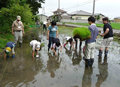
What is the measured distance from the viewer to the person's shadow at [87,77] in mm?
3285

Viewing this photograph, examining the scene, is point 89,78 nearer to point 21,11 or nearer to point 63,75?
point 63,75

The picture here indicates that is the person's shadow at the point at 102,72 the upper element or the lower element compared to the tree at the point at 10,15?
lower

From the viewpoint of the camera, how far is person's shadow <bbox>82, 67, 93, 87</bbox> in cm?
329

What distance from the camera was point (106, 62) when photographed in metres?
5.01

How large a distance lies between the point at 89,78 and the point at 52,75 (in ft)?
3.69

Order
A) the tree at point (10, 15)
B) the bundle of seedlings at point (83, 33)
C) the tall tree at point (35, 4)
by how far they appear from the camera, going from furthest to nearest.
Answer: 1. the tall tree at point (35, 4)
2. the tree at point (10, 15)
3. the bundle of seedlings at point (83, 33)

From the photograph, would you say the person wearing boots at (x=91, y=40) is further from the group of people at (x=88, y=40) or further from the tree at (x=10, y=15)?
the tree at (x=10, y=15)

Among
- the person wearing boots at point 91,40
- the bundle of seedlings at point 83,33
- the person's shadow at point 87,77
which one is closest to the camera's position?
the person's shadow at point 87,77

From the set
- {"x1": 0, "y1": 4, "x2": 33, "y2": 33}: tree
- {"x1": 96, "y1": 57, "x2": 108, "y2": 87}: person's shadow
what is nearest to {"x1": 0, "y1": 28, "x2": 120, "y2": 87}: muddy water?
{"x1": 96, "y1": 57, "x2": 108, "y2": 87}: person's shadow

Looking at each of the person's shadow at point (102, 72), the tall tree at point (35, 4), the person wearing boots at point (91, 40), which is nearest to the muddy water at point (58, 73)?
the person's shadow at point (102, 72)

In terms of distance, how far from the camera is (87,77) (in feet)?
12.1

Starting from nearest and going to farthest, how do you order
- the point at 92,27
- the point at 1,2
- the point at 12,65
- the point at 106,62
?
the point at 92,27, the point at 12,65, the point at 106,62, the point at 1,2

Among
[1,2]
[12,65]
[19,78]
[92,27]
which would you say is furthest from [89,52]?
[1,2]

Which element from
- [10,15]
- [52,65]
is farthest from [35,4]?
[52,65]
